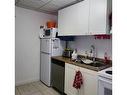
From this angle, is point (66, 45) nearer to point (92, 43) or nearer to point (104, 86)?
point (92, 43)

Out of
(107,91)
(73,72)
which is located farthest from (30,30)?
(107,91)

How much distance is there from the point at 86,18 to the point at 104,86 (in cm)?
138

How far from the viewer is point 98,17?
6.83 ft

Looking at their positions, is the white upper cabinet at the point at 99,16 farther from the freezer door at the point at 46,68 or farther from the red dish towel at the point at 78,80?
the freezer door at the point at 46,68

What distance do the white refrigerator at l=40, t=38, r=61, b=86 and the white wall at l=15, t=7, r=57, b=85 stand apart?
0.92 ft

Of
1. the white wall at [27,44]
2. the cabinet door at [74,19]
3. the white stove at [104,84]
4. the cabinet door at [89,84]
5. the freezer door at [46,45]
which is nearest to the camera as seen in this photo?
the white stove at [104,84]

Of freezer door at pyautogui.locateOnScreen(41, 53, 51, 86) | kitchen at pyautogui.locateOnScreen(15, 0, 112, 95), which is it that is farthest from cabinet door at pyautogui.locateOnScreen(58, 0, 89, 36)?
freezer door at pyautogui.locateOnScreen(41, 53, 51, 86)

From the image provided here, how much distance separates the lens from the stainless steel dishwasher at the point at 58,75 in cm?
271

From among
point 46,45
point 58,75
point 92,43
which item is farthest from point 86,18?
point 58,75

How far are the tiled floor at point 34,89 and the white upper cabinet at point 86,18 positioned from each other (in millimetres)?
1561

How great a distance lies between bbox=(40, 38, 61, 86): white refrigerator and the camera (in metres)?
3.07

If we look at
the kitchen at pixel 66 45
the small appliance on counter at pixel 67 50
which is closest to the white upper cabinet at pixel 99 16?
the kitchen at pixel 66 45
